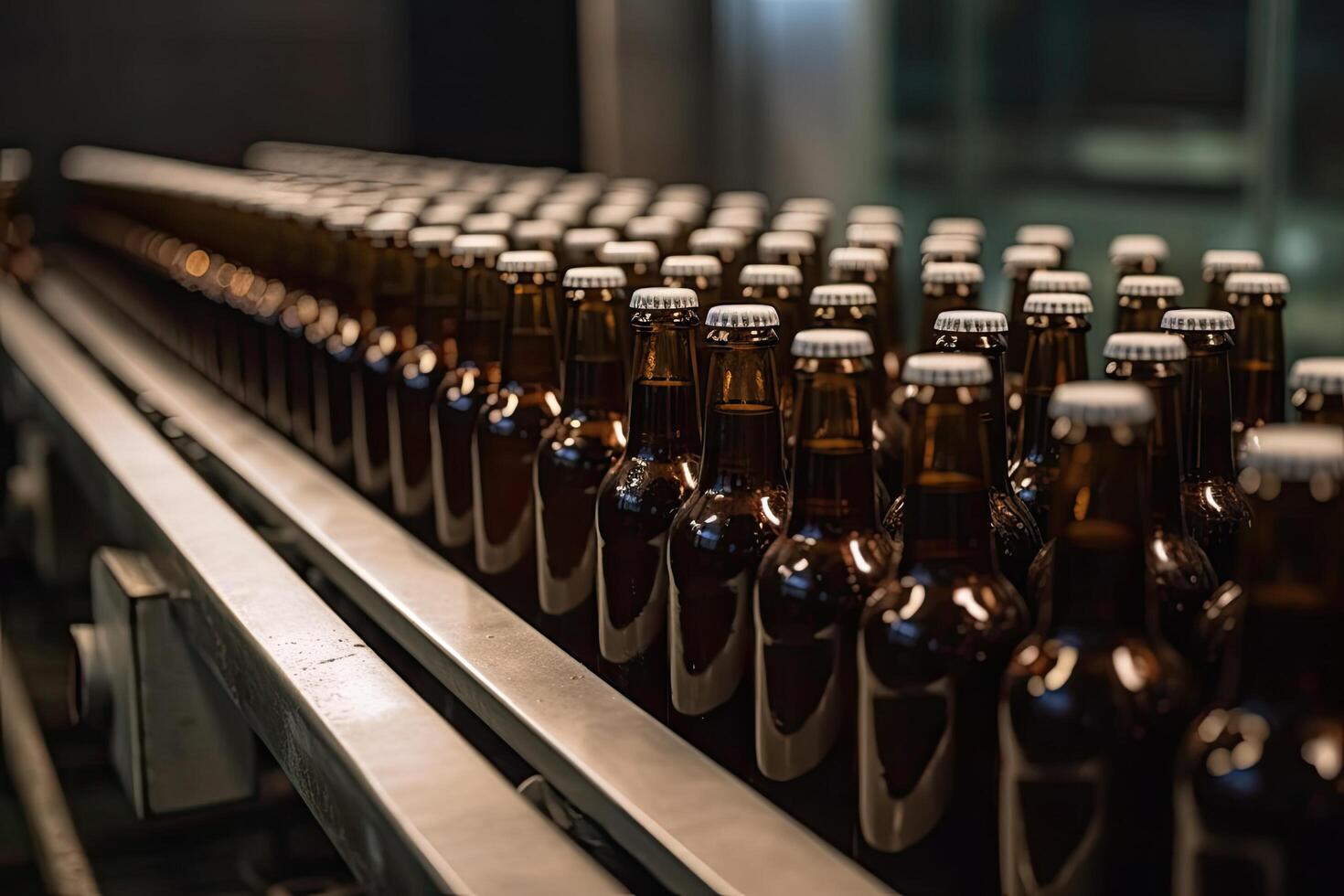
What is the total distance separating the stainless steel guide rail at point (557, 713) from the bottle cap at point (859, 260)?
0.41m

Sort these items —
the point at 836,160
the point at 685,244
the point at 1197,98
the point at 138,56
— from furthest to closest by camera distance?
1. the point at 138,56
2. the point at 836,160
3. the point at 1197,98
4. the point at 685,244

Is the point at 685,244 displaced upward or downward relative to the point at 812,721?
upward

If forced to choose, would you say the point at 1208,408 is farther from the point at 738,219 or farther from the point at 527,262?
the point at 738,219

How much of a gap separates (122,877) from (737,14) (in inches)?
115

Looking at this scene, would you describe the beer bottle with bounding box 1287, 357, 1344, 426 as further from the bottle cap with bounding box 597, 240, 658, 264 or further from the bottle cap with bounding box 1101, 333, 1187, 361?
Answer: the bottle cap with bounding box 597, 240, 658, 264

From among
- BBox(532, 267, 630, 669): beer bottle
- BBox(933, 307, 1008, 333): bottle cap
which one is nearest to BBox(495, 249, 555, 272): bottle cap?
BBox(532, 267, 630, 669): beer bottle

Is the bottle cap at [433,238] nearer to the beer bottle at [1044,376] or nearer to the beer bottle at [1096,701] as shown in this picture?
the beer bottle at [1044,376]

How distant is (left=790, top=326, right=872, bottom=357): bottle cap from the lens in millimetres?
771

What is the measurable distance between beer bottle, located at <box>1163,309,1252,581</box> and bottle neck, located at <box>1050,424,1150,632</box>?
216 mm

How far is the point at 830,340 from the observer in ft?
2.53

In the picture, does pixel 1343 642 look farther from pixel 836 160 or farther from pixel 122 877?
pixel 836 160

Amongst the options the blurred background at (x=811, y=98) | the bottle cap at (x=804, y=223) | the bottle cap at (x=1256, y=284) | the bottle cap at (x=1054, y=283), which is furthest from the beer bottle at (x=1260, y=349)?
the blurred background at (x=811, y=98)

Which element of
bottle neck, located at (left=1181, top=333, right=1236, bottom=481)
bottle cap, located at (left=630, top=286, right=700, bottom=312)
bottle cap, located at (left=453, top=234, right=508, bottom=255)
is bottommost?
bottle neck, located at (left=1181, top=333, right=1236, bottom=481)

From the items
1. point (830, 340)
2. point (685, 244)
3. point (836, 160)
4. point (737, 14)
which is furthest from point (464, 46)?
point (830, 340)
